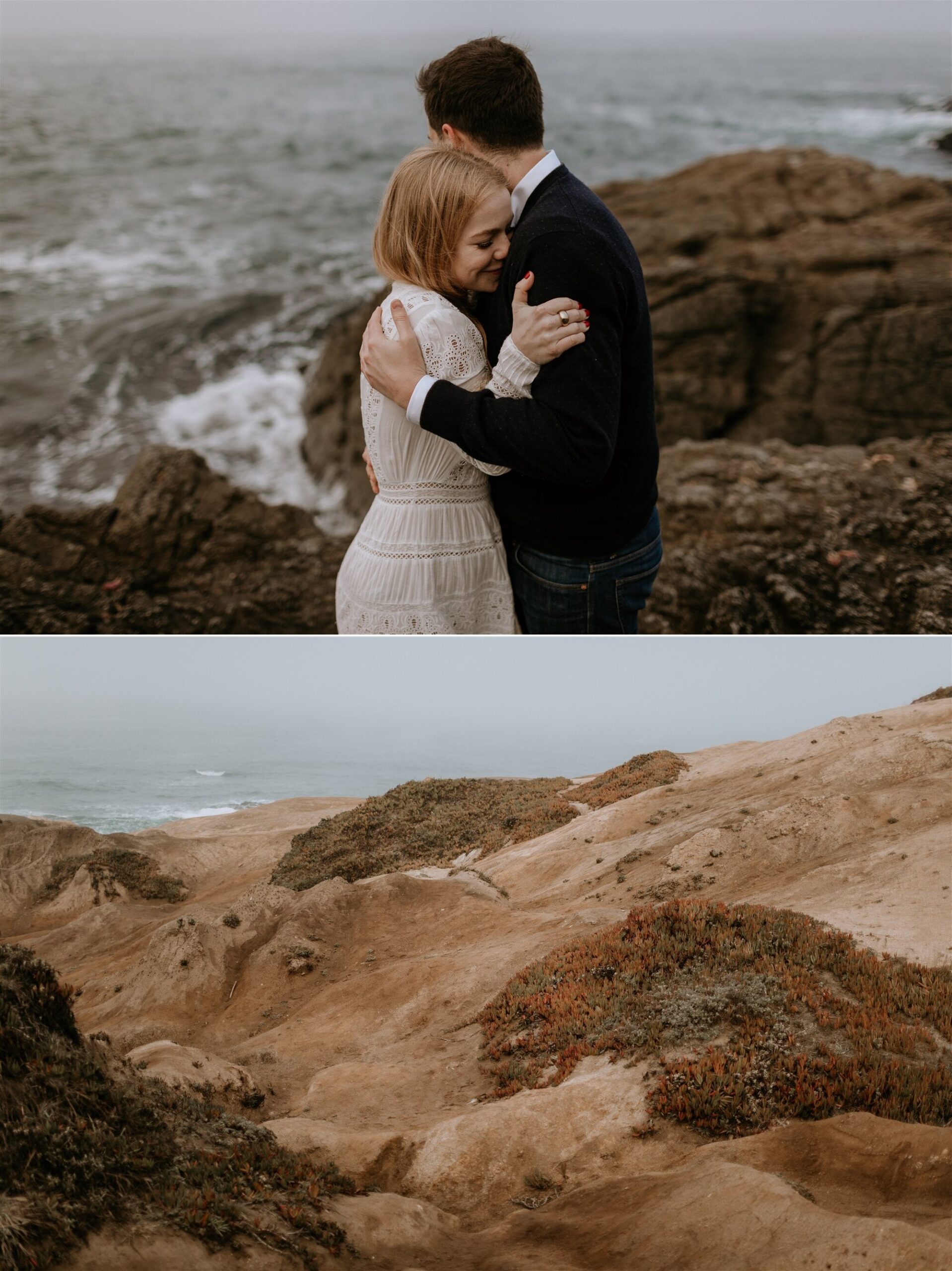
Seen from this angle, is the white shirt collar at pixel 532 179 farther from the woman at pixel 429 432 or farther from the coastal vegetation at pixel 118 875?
the coastal vegetation at pixel 118 875

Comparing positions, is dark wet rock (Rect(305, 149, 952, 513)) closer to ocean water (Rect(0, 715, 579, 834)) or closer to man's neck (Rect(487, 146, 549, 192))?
ocean water (Rect(0, 715, 579, 834))

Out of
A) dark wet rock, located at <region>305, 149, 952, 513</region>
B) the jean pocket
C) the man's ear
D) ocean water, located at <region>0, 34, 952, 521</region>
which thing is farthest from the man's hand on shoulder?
dark wet rock, located at <region>305, 149, 952, 513</region>

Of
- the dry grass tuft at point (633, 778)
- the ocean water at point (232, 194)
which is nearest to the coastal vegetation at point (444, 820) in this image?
the dry grass tuft at point (633, 778)

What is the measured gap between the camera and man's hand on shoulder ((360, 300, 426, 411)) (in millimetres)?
3090

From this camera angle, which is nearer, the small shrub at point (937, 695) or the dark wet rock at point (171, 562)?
the small shrub at point (937, 695)

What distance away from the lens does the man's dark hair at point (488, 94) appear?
3018mm

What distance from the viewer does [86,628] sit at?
6.48m

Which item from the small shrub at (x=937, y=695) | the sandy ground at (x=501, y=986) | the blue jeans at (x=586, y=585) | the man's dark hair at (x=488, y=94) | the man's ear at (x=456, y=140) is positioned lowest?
the sandy ground at (x=501, y=986)

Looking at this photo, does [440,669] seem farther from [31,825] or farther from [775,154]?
[775,154]

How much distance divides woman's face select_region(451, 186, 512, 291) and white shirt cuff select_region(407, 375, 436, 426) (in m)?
0.46

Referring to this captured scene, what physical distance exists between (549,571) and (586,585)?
16 cm

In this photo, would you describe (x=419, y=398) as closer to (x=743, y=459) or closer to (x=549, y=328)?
(x=549, y=328)

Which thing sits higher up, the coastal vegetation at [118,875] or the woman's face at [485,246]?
the woman's face at [485,246]

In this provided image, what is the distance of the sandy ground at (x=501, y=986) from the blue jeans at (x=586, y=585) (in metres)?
1.16
